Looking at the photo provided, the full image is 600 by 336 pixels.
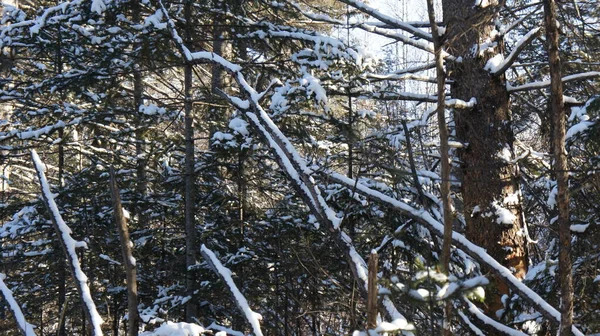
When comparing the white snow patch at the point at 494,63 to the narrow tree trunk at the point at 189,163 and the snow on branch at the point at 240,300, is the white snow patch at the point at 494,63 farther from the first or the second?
the narrow tree trunk at the point at 189,163

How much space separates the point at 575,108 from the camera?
5.46 meters

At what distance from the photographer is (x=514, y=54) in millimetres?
5289

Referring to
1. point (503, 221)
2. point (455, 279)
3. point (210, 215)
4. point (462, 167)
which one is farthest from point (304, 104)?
point (455, 279)

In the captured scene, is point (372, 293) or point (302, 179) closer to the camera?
→ point (372, 293)

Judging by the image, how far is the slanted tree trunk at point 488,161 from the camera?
5680mm

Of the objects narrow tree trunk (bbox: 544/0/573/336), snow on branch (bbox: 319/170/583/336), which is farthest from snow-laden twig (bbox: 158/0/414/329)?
narrow tree trunk (bbox: 544/0/573/336)

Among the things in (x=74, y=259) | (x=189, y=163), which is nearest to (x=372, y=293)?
(x=74, y=259)

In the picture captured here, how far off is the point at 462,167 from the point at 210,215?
214 inches

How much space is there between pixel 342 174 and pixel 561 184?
5.33 metres

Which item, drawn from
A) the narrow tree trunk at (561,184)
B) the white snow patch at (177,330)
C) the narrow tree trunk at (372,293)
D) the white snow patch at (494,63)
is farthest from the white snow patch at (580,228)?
the white snow patch at (177,330)

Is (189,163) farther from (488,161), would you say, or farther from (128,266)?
(128,266)

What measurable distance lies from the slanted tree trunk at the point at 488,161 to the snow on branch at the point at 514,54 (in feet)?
0.38

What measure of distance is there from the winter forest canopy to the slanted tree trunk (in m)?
0.02

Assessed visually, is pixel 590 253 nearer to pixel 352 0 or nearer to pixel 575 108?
pixel 575 108
